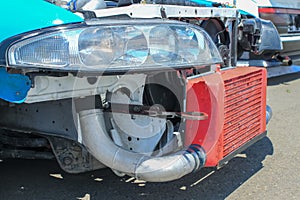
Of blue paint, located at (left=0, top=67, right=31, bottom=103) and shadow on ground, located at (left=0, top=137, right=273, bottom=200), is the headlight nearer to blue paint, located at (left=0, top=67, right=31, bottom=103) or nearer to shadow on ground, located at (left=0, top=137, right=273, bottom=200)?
blue paint, located at (left=0, top=67, right=31, bottom=103)

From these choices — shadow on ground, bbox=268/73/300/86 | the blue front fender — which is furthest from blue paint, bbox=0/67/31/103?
shadow on ground, bbox=268/73/300/86

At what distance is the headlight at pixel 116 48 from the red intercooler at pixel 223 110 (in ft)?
0.63

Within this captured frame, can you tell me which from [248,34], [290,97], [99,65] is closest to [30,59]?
[99,65]

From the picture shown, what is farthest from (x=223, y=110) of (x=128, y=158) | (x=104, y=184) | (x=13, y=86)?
(x=13, y=86)

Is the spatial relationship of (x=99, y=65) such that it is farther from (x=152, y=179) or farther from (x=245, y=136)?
(x=245, y=136)

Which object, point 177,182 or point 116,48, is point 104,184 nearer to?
point 177,182

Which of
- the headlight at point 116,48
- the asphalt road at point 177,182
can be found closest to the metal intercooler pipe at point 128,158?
the headlight at point 116,48

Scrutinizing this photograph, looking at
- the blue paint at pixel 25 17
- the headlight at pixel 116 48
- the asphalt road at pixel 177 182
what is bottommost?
the asphalt road at pixel 177 182

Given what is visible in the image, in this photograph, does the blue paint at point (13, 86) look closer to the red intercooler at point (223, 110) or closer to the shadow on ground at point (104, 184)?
the red intercooler at point (223, 110)

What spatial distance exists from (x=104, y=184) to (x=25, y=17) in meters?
1.57

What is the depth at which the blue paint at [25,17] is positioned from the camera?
195 centimetres

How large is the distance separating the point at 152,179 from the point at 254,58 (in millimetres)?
3437

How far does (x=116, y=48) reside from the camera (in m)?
2.12

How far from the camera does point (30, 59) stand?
1.90m
